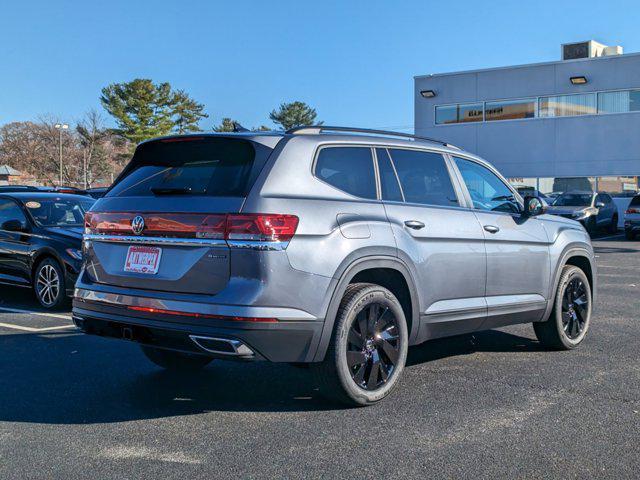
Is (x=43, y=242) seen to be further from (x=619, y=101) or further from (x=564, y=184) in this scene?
(x=619, y=101)

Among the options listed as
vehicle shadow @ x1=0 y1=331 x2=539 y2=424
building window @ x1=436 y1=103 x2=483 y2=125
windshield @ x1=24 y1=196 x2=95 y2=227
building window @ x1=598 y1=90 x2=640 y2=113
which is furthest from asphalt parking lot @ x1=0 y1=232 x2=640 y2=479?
building window @ x1=436 y1=103 x2=483 y2=125

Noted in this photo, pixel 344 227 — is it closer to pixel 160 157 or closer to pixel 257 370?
pixel 160 157

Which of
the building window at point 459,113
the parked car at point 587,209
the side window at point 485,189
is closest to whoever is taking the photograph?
the side window at point 485,189

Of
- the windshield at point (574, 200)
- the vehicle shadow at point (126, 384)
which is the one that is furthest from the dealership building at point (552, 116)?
the vehicle shadow at point (126, 384)

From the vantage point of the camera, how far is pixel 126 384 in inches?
218

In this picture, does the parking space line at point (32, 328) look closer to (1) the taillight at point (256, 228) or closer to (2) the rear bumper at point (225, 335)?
(2) the rear bumper at point (225, 335)

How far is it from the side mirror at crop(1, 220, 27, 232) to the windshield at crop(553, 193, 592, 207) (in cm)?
1921

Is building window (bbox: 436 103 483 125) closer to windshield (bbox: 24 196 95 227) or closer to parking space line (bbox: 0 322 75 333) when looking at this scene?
windshield (bbox: 24 196 95 227)

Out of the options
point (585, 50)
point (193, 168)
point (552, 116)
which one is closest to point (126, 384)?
point (193, 168)

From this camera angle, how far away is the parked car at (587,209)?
23.4 m

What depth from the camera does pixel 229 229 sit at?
4.35 m

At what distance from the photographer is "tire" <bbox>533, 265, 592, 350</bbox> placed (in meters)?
6.71

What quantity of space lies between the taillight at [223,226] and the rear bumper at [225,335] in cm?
51

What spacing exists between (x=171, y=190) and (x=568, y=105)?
1201 inches
